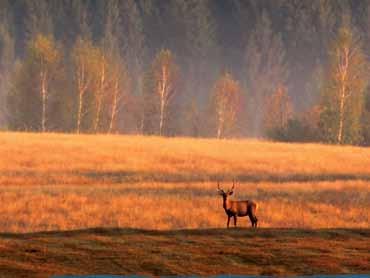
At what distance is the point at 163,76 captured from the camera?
94.2 metres

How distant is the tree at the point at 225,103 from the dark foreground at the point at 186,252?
80527mm

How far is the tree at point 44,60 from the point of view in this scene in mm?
88000

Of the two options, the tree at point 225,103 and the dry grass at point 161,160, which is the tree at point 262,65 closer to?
the tree at point 225,103

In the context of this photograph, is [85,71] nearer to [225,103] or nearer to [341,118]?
[225,103]

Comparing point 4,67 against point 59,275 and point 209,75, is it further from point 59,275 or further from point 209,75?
point 59,275

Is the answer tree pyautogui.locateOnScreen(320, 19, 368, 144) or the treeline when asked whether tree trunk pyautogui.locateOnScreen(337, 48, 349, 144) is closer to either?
tree pyautogui.locateOnScreen(320, 19, 368, 144)

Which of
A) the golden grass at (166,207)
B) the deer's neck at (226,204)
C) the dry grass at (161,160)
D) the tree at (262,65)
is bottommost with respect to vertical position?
the golden grass at (166,207)

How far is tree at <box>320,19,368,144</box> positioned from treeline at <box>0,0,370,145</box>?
10cm

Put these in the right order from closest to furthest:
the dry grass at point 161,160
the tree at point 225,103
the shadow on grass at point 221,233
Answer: the shadow on grass at point 221,233, the dry grass at point 161,160, the tree at point 225,103

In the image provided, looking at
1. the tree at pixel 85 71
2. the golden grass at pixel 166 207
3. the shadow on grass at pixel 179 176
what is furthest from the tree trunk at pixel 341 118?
the golden grass at pixel 166 207

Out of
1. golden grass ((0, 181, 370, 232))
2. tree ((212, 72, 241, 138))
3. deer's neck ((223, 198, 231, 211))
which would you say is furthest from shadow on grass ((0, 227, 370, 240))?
tree ((212, 72, 241, 138))

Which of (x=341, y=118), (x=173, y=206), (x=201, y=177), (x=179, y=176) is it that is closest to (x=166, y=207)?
(x=173, y=206)

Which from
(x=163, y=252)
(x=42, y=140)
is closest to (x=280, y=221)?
(x=163, y=252)

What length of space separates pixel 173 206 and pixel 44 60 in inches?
2349
